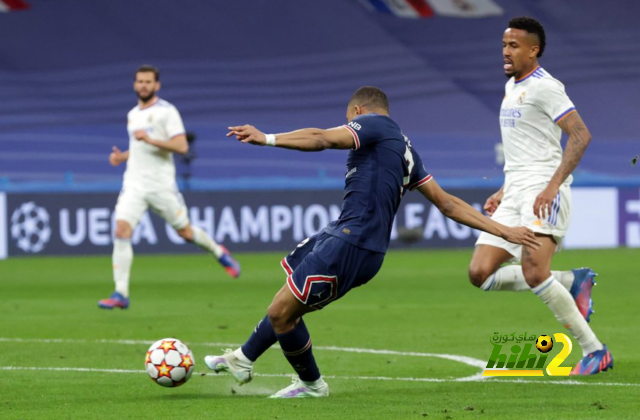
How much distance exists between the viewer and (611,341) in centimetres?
957

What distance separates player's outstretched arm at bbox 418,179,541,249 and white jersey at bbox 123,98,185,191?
657 cm

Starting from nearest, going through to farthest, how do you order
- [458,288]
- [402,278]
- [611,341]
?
[611,341]
[458,288]
[402,278]

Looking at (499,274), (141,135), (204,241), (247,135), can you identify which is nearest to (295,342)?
(247,135)

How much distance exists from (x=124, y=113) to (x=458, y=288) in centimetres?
1469

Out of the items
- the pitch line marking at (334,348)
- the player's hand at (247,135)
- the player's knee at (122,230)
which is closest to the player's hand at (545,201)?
the pitch line marking at (334,348)

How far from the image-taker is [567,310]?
7785mm

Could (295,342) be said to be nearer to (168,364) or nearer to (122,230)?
(168,364)

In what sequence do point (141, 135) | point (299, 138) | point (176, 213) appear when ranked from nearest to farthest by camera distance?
point (299, 138), point (141, 135), point (176, 213)

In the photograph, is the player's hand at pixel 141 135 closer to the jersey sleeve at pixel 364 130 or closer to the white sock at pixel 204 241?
the white sock at pixel 204 241

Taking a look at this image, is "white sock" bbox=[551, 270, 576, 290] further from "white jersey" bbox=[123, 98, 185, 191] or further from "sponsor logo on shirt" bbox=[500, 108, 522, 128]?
"white jersey" bbox=[123, 98, 185, 191]

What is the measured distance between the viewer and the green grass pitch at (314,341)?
6.45 m

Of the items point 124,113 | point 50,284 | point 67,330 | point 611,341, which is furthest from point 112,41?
point 611,341

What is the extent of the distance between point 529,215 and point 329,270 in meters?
1.90

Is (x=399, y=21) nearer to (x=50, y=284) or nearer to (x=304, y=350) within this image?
(x=50, y=284)
